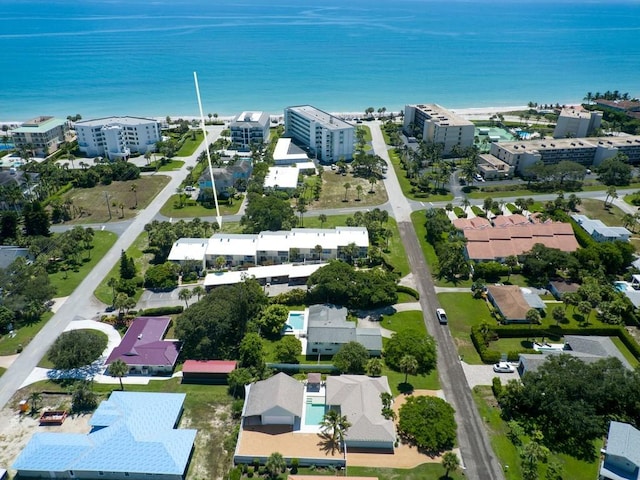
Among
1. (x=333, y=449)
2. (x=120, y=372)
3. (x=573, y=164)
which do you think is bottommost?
(x=333, y=449)

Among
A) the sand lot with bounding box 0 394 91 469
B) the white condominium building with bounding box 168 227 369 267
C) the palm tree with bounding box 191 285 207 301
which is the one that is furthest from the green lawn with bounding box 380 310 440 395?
the sand lot with bounding box 0 394 91 469

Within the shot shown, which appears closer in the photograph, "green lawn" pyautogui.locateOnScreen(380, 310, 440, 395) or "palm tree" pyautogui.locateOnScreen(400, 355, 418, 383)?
"palm tree" pyautogui.locateOnScreen(400, 355, 418, 383)

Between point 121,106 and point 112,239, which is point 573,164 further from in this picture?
point 121,106

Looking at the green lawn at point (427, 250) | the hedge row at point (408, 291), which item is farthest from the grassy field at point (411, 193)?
the hedge row at point (408, 291)

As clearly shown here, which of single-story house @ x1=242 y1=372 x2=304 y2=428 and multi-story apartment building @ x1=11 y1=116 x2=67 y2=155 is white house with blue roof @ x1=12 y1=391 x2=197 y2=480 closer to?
single-story house @ x1=242 y1=372 x2=304 y2=428

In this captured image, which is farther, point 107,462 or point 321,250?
point 321,250

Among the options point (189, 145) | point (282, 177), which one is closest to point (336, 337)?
point (282, 177)

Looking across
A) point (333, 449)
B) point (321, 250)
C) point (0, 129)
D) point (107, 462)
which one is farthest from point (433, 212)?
point (0, 129)
